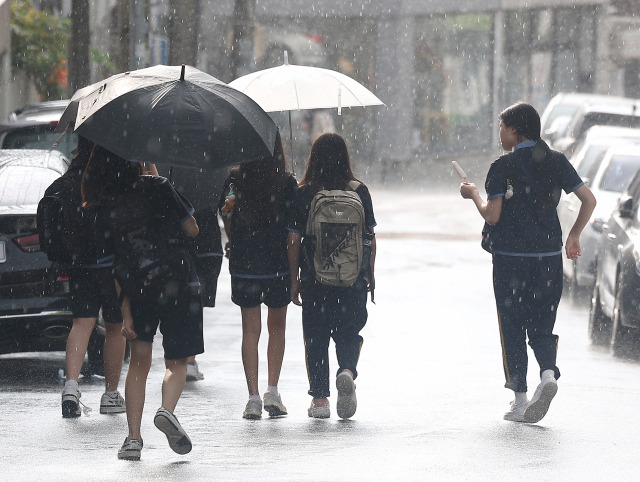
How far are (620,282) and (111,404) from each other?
4690mm

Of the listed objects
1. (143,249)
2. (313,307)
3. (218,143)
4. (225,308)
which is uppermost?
(218,143)

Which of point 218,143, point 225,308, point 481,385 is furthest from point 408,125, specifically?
point 218,143

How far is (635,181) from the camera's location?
41.0 feet

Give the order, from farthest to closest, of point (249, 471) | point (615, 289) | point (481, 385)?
point (615, 289) < point (481, 385) < point (249, 471)

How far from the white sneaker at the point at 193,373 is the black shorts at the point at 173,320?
279cm

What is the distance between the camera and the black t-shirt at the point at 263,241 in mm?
8438

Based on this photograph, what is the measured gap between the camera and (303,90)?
30.2 feet

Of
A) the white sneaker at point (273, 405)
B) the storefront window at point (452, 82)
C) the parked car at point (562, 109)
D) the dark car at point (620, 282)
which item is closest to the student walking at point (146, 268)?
the white sneaker at point (273, 405)

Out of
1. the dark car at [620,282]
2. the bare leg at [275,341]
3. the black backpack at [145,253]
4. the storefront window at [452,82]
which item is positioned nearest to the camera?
the black backpack at [145,253]

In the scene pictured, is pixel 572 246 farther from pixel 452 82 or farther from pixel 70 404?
pixel 452 82

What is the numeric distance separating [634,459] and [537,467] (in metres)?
0.59

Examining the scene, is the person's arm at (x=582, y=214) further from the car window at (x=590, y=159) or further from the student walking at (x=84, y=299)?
the car window at (x=590, y=159)

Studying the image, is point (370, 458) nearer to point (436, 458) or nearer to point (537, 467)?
point (436, 458)

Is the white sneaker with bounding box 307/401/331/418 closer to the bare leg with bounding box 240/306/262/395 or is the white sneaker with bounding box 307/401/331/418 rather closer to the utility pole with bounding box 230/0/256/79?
the bare leg with bounding box 240/306/262/395
